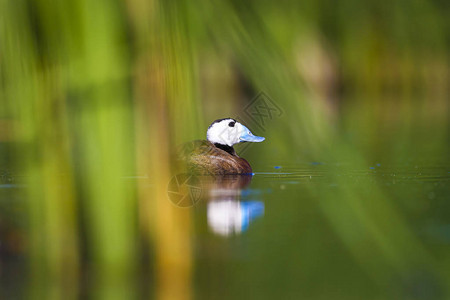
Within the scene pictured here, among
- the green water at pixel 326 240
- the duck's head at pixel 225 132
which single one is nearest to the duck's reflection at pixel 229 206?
the green water at pixel 326 240

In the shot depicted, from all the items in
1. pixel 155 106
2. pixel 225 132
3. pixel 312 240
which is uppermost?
pixel 155 106

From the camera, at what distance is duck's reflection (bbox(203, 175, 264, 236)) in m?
3.94

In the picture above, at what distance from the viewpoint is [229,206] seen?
184 inches

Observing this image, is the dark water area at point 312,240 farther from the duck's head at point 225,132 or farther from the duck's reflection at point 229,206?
the duck's head at point 225,132

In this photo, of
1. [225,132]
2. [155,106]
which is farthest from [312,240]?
[225,132]

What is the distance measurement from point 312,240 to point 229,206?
1280 mm

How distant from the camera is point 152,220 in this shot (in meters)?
1.12

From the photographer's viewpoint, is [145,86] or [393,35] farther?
[145,86]

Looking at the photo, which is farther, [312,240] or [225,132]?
[225,132]

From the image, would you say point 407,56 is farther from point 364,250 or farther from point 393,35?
point 364,250

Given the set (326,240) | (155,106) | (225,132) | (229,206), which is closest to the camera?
(155,106)

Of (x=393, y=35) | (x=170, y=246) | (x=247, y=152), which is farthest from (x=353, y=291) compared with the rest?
(x=247, y=152)

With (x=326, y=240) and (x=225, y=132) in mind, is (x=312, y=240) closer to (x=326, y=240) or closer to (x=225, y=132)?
(x=326, y=240)

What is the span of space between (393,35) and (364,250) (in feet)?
0.84
